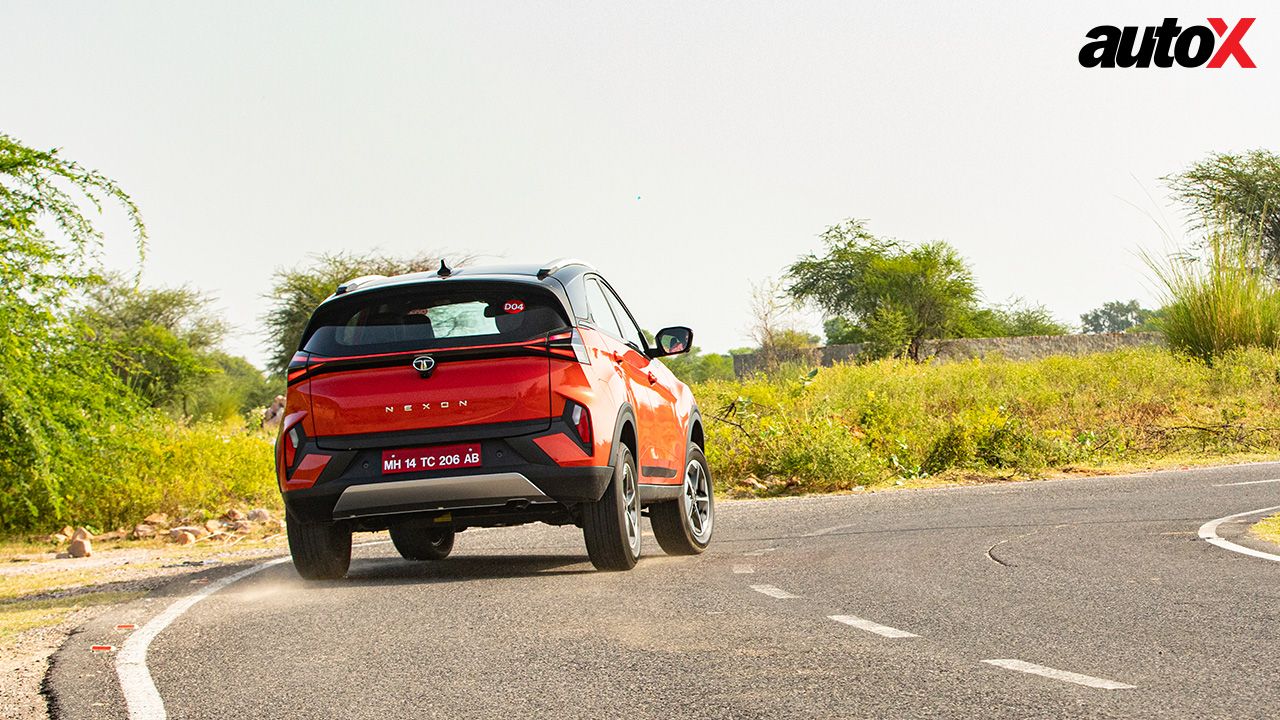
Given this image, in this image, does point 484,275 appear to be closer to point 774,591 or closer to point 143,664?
point 774,591

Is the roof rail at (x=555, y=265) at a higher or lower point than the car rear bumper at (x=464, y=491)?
higher

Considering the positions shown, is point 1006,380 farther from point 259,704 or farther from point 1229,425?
point 259,704

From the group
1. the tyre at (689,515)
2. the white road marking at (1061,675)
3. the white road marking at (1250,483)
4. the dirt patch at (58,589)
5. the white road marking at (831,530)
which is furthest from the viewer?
the white road marking at (1250,483)

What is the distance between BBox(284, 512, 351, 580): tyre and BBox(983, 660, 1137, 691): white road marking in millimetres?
4565

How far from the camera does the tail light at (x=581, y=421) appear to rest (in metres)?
8.12

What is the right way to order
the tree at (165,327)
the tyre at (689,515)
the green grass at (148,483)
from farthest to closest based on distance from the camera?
the tree at (165,327)
the green grass at (148,483)
the tyre at (689,515)

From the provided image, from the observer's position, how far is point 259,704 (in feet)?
18.2

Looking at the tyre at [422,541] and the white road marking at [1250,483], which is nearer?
the tyre at [422,541]

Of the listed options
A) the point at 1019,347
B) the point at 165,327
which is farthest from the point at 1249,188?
the point at 165,327

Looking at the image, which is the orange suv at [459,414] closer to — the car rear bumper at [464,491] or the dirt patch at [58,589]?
the car rear bumper at [464,491]

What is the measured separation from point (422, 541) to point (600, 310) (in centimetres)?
266

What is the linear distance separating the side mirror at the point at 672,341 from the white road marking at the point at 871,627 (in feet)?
10.5

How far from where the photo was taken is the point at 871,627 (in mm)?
6746

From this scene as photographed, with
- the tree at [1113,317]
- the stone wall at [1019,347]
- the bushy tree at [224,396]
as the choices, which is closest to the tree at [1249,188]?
the stone wall at [1019,347]
